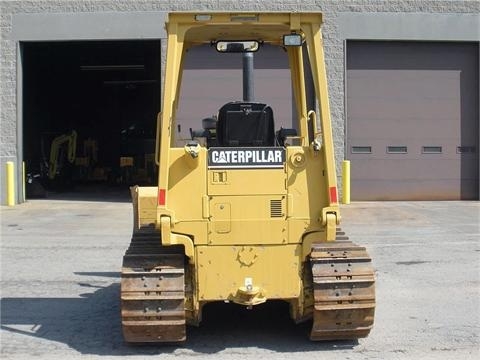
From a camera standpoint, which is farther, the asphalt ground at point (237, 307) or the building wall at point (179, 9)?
the building wall at point (179, 9)

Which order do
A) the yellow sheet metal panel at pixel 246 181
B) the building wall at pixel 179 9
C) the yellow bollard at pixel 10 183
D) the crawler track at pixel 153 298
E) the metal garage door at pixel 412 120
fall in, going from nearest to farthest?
1. the crawler track at pixel 153 298
2. the yellow sheet metal panel at pixel 246 181
3. the building wall at pixel 179 9
4. the yellow bollard at pixel 10 183
5. the metal garage door at pixel 412 120

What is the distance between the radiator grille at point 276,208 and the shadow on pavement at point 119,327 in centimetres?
123

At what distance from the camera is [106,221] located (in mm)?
15953

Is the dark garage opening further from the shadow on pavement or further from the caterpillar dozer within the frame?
the caterpillar dozer

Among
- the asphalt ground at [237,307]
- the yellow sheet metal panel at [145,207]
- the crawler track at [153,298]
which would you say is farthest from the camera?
the yellow sheet metal panel at [145,207]

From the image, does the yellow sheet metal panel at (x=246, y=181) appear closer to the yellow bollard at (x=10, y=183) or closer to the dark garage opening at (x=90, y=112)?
the yellow bollard at (x=10, y=183)

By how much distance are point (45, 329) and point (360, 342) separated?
10.3 ft

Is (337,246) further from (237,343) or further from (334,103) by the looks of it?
(334,103)

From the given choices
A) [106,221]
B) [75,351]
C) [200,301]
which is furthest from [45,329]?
[106,221]

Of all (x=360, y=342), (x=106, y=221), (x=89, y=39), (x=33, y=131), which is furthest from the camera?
(x=33, y=131)

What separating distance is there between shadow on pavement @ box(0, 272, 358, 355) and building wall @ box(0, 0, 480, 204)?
12301mm

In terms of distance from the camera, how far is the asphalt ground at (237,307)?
19.4 ft

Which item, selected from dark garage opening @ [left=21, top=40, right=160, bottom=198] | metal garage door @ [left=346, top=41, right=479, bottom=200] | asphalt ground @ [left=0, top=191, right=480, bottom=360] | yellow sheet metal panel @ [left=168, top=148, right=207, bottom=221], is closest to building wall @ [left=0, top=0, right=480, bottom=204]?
metal garage door @ [left=346, top=41, right=479, bottom=200]

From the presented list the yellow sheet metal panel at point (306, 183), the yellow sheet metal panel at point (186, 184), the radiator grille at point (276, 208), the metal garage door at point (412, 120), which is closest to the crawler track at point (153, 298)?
the yellow sheet metal panel at point (186, 184)
